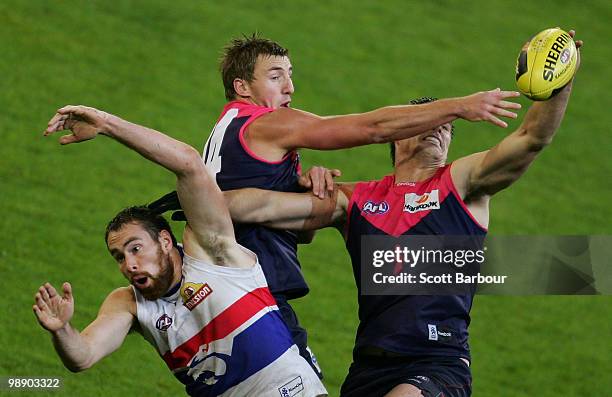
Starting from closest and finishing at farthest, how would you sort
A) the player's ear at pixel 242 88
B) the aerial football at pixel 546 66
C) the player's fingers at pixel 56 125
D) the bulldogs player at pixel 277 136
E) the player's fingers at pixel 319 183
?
the player's fingers at pixel 56 125, the aerial football at pixel 546 66, the bulldogs player at pixel 277 136, the player's fingers at pixel 319 183, the player's ear at pixel 242 88

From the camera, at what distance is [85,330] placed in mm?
5949

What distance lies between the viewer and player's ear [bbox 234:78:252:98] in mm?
6889

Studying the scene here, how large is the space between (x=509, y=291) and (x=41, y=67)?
600 centimetres

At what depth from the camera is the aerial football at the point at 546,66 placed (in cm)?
568

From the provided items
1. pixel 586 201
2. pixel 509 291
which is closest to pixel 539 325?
pixel 509 291

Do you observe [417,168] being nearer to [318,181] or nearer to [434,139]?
[434,139]

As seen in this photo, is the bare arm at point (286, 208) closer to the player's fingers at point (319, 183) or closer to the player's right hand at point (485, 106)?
the player's fingers at point (319, 183)

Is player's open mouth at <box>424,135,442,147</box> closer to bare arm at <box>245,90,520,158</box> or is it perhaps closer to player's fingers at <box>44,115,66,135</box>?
bare arm at <box>245,90,520,158</box>

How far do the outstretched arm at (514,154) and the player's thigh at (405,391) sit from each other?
1.12 metres

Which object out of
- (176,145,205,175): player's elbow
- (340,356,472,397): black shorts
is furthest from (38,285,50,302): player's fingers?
(340,356,472,397): black shorts

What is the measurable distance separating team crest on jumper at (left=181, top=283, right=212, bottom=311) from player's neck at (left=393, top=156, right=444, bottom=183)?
1.42 meters

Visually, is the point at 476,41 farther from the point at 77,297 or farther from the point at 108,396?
the point at 108,396

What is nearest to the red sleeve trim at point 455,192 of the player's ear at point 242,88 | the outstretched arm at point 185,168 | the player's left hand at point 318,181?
the player's left hand at point 318,181

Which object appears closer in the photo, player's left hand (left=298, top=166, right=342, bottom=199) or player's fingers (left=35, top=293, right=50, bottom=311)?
player's fingers (left=35, top=293, right=50, bottom=311)
